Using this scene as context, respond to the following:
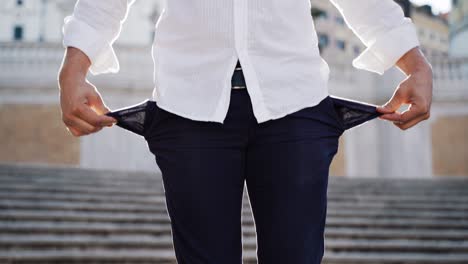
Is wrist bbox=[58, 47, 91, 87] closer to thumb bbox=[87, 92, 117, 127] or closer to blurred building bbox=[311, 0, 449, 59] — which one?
thumb bbox=[87, 92, 117, 127]

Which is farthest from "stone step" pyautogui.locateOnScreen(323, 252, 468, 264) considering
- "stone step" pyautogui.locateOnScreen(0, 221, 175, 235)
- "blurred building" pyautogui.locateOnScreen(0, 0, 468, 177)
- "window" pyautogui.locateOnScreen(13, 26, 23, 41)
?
"window" pyautogui.locateOnScreen(13, 26, 23, 41)

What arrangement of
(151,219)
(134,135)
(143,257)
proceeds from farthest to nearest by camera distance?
(134,135) < (151,219) < (143,257)

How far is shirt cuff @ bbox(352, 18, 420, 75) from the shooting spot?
4.35 feet

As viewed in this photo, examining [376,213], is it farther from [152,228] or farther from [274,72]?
[274,72]

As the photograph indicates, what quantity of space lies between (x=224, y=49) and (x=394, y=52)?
0.39m

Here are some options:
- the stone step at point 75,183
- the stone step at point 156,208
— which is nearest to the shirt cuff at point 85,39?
the stone step at point 156,208

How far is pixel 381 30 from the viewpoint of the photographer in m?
1.36

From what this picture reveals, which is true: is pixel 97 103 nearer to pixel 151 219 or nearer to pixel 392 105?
pixel 392 105

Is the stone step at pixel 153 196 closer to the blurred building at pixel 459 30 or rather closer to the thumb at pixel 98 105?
the thumb at pixel 98 105

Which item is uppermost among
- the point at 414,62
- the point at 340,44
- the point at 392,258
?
the point at 414,62

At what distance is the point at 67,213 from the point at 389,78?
8764 mm

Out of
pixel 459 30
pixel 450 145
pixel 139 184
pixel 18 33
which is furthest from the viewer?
pixel 18 33

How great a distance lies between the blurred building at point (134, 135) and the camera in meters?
11.5

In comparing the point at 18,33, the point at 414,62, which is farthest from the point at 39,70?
the point at 18,33
